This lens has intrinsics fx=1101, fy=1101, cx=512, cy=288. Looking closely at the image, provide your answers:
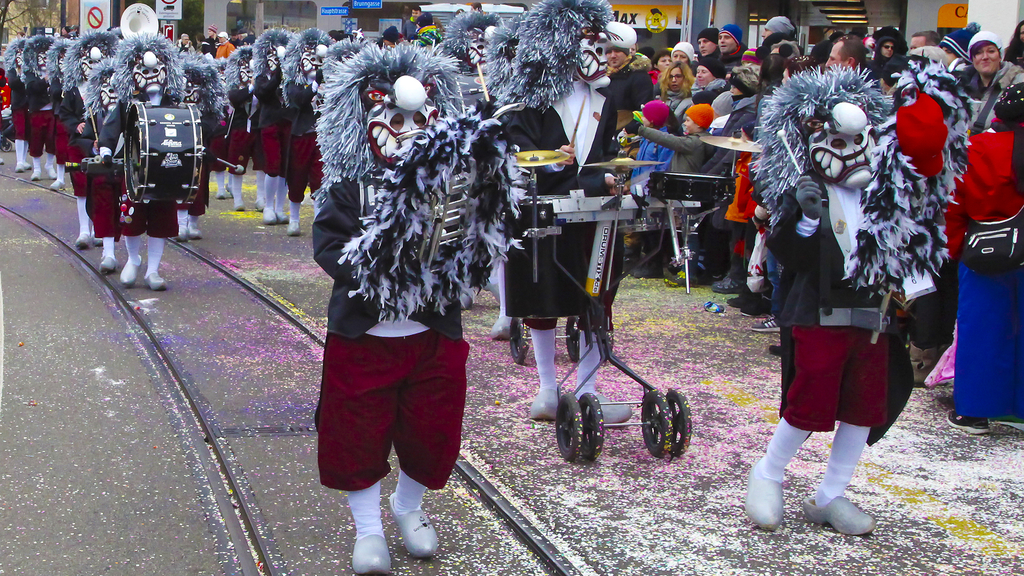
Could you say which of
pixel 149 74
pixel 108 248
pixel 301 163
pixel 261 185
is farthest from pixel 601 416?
pixel 261 185

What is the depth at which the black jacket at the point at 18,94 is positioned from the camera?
15570mm

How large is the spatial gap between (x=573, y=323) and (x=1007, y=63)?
3183 millimetres

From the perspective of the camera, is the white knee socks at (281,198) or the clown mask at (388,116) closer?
the clown mask at (388,116)

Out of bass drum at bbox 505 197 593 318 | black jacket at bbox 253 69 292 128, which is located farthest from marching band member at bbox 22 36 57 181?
bass drum at bbox 505 197 593 318

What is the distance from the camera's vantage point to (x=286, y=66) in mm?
11375

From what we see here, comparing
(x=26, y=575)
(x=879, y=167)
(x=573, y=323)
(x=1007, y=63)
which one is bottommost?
(x=26, y=575)

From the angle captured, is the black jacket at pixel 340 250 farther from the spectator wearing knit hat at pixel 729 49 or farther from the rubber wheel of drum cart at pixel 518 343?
the spectator wearing knit hat at pixel 729 49

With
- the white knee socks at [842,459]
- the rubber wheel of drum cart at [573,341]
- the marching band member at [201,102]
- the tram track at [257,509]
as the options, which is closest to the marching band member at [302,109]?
the marching band member at [201,102]

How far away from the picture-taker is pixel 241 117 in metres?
12.8

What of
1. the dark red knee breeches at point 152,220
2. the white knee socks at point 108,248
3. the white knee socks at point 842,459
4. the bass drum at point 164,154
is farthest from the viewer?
the white knee socks at point 108,248

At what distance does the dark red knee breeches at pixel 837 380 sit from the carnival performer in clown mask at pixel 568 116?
4.35ft

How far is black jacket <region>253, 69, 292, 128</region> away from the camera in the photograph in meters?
11.8

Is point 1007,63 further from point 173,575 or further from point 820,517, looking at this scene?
point 173,575

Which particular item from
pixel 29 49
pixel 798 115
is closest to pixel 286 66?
pixel 29 49
